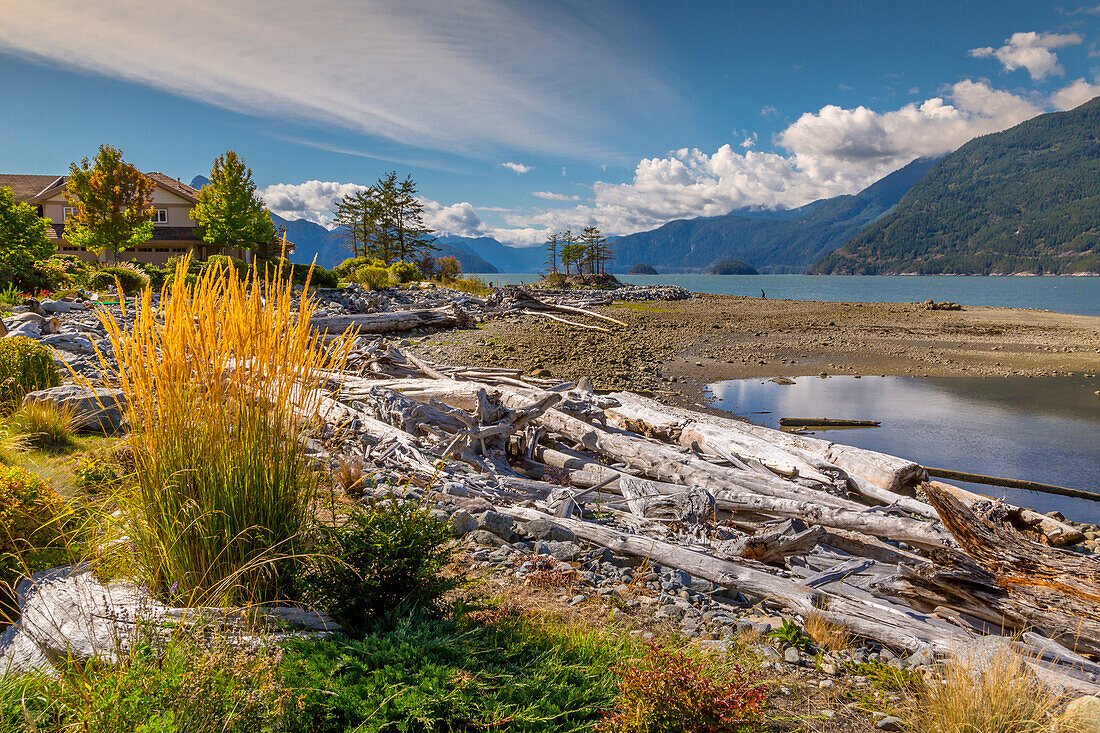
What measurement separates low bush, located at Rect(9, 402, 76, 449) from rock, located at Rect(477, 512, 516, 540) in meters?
5.98

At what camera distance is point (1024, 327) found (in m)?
29.5

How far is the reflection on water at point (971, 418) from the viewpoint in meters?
9.72

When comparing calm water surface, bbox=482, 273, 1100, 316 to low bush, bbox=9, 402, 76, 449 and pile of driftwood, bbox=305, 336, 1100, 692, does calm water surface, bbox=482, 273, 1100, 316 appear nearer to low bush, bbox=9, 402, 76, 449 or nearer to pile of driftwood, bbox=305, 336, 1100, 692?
pile of driftwood, bbox=305, 336, 1100, 692

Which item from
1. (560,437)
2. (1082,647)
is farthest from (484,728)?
(560,437)

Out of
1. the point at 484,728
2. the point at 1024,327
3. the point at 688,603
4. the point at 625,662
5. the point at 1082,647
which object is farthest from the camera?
the point at 1024,327

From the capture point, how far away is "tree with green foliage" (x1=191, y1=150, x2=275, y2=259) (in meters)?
43.8

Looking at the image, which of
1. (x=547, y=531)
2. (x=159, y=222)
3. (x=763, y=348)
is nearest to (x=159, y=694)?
(x=547, y=531)

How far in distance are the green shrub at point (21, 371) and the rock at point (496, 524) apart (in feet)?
25.3

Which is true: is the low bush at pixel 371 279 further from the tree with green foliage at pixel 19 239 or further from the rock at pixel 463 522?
the rock at pixel 463 522

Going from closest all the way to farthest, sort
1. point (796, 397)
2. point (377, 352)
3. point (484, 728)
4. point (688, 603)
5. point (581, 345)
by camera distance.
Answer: point (484, 728) → point (688, 603) → point (377, 352) → point (796, 397) → point (581, 345)

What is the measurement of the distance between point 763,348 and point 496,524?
2073cm

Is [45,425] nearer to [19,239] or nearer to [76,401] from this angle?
[76,401]

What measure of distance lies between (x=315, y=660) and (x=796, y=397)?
15024 mm

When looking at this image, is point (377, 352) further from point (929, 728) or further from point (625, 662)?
point (929, 728)
